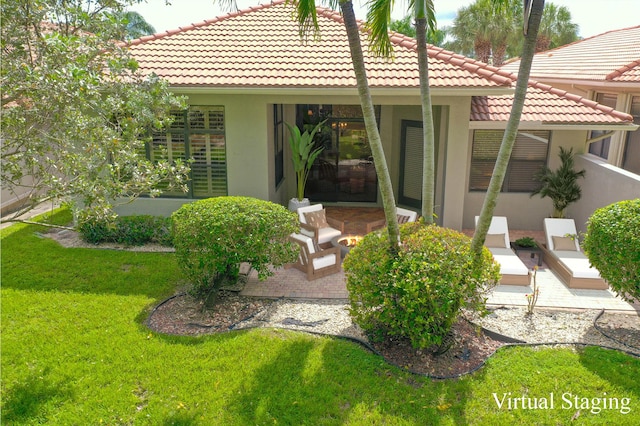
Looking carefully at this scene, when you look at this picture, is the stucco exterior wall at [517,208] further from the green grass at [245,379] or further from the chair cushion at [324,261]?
the green grass at [245,379]

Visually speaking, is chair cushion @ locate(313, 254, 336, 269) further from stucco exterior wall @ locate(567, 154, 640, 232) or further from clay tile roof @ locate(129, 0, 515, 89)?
stucco exterior wall @ locate(567, 154, 640, 232)

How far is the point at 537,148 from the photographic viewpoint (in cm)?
1280

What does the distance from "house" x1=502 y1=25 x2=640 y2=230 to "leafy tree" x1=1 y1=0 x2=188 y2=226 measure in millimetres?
9382

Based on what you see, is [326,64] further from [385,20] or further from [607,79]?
[607,79]

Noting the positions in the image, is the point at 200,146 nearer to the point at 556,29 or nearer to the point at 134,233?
the point at 134,233

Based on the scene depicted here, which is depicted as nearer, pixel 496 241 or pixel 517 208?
pixel 496 241

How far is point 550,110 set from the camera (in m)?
12.0

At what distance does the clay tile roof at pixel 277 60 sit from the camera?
10.7 meters

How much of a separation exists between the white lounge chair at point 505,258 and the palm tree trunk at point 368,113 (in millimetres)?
3223

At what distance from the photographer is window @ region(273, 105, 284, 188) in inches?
520

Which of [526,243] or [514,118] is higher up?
[514,118]

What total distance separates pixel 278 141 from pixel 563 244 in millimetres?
7531

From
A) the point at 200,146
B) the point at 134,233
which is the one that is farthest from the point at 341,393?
the point at 200,146

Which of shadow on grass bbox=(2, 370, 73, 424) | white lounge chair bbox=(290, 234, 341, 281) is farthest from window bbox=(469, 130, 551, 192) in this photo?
shadow on grass bbox=(2, 370, 73, 424)
